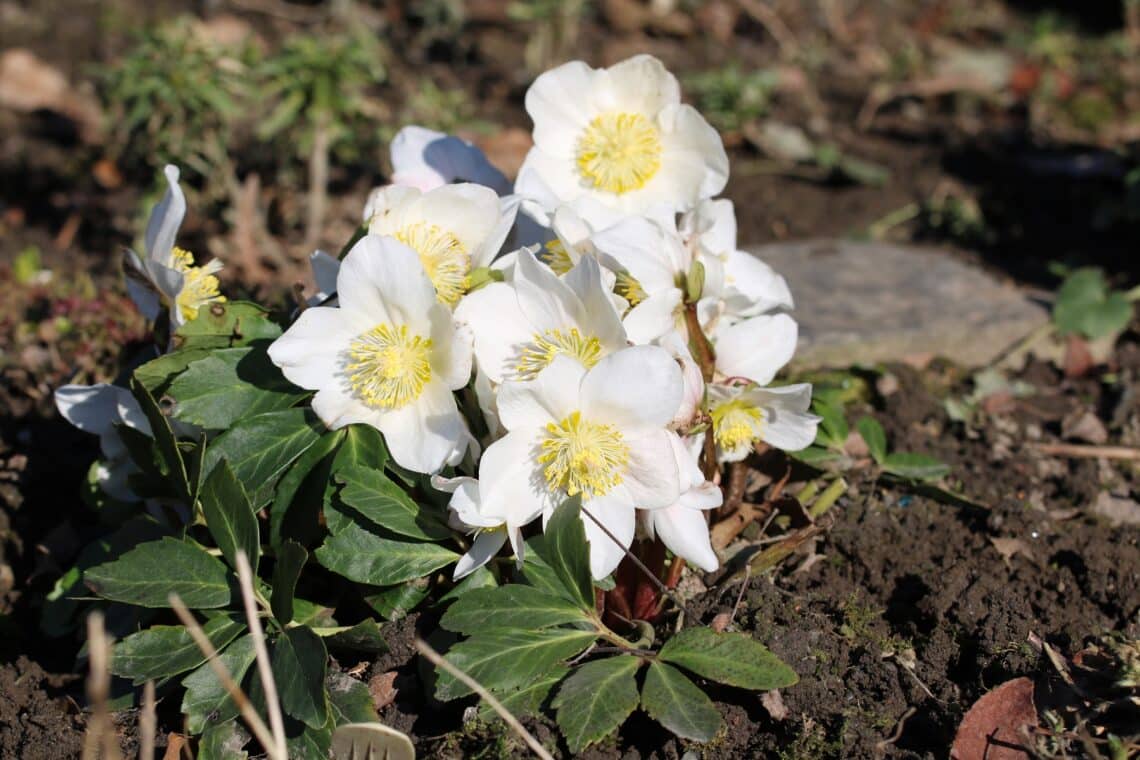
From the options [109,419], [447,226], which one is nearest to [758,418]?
[447,226]

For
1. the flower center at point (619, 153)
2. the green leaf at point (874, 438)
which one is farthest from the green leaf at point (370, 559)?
the green leaf at point (874, 438)

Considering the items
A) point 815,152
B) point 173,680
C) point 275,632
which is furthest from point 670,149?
point 815,152

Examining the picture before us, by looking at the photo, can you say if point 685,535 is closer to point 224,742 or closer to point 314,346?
point 314,346

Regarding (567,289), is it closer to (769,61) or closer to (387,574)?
(387,574)

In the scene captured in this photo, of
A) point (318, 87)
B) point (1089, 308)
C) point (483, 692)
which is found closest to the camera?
point (483, 692)

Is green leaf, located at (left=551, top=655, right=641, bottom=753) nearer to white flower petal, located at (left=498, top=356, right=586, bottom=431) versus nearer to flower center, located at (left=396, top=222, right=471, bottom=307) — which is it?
white flower petal, located at (left=498, top=356, right=586, bottom=431)

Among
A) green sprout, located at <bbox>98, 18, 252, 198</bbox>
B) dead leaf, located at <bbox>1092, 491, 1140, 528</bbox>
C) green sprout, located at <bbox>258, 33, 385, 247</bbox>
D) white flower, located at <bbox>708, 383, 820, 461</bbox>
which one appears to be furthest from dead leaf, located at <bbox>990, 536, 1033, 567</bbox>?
green sprout, located at <bbox>98, 18, 252, 198</bbox>
